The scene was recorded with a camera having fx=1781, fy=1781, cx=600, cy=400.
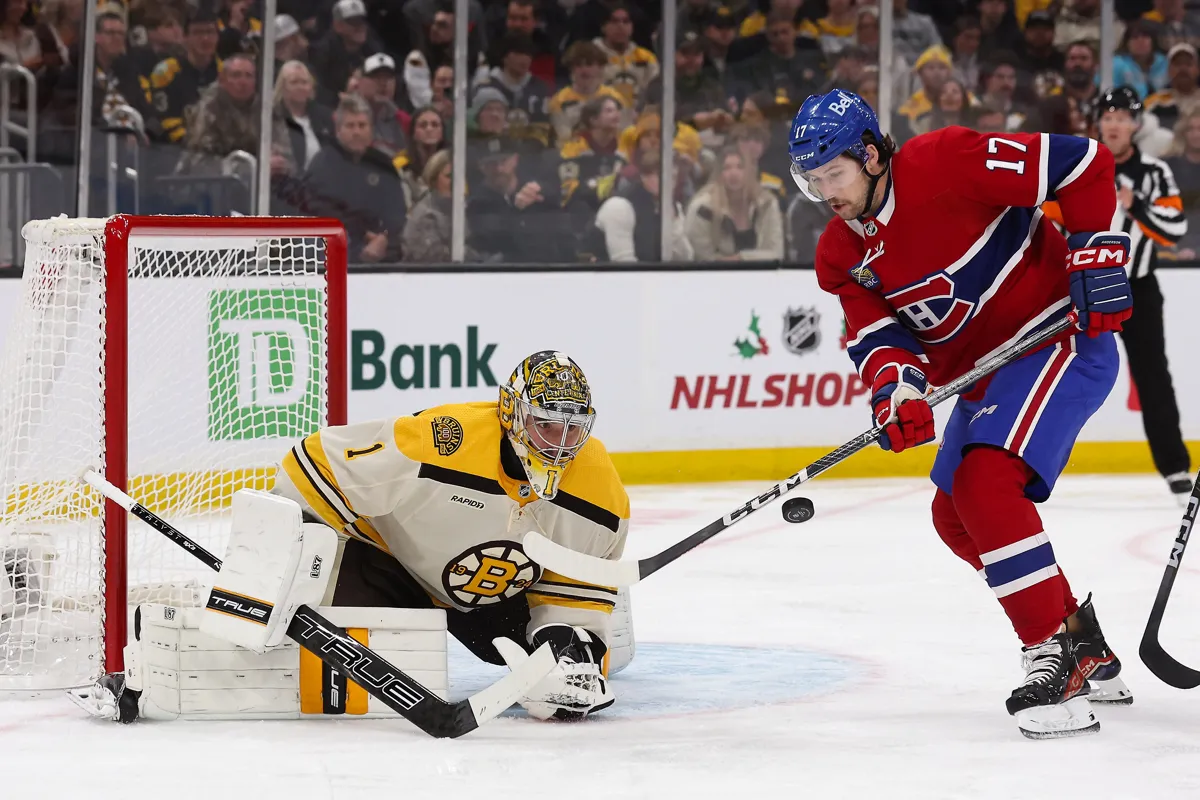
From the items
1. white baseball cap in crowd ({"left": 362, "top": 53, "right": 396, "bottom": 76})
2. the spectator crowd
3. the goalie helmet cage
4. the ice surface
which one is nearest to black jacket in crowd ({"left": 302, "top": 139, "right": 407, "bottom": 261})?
the spectator crowd

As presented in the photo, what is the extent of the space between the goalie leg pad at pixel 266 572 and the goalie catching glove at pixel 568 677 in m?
0.30

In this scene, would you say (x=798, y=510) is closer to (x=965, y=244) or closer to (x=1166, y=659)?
(x=965, y=244)

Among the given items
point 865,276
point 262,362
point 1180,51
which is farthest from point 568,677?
point 1180,51

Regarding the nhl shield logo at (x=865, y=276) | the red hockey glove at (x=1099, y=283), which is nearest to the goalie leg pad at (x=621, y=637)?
the nhl shield logo at (x=865, y=276)

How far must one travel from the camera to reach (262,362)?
394 centimetres

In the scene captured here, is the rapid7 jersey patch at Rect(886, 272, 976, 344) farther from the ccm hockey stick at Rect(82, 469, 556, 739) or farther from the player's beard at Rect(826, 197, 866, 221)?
the ccm hockey stick at Rect(82, 469, 556, 739)

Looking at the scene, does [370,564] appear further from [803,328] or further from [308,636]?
[803,328]

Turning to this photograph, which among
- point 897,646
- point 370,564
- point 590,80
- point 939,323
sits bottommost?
point 897,646

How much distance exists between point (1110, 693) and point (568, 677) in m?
0.90

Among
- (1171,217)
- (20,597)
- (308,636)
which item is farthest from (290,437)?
(1171,217)

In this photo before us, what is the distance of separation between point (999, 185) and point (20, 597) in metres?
1.87

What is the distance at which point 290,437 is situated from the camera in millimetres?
3883

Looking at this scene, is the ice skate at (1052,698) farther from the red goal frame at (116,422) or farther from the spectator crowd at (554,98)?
the spectator crowd at (554,98)

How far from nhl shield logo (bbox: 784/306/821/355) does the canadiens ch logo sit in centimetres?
344
